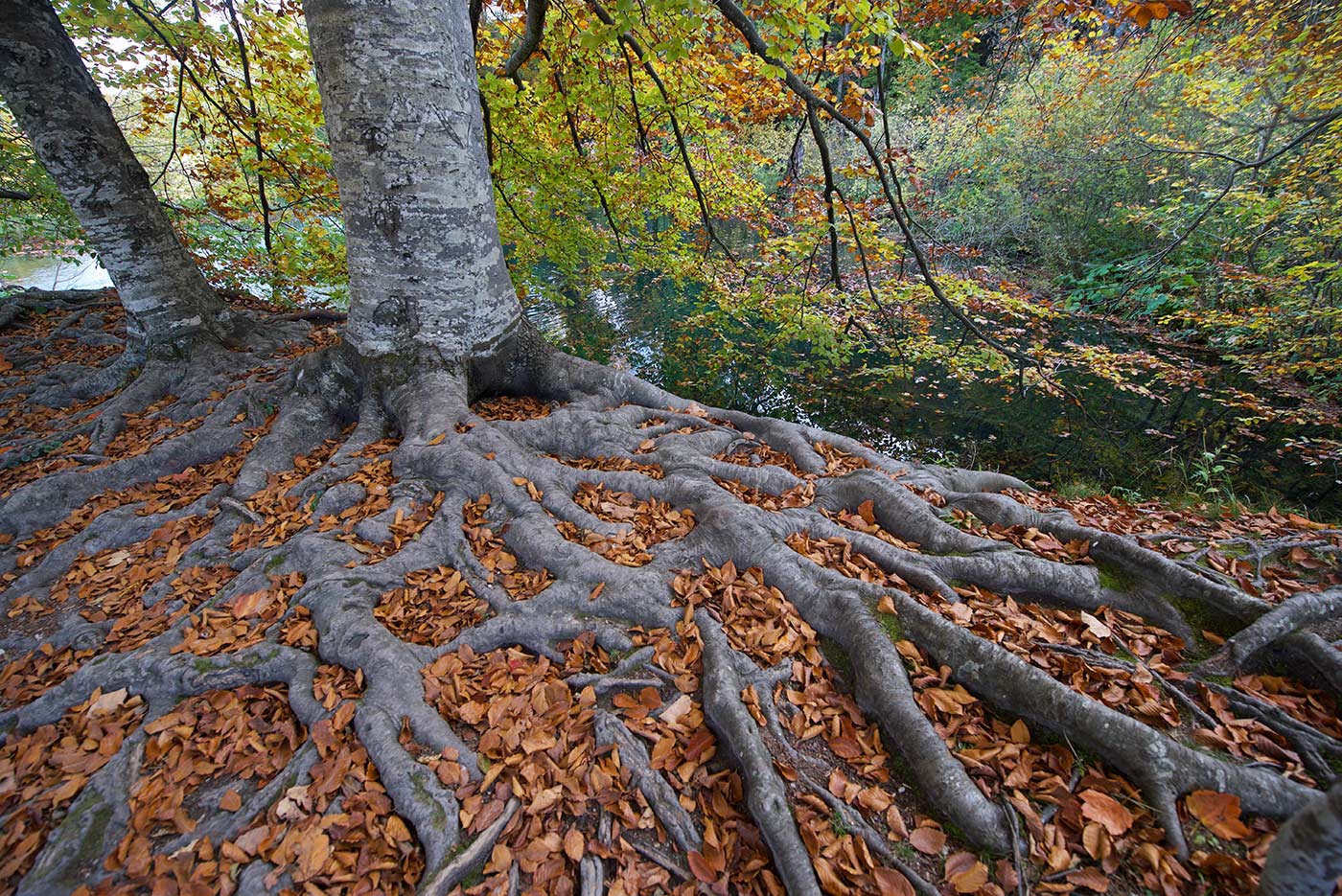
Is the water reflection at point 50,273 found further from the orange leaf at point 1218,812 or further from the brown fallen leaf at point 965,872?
the orange leaf at point 1218,812

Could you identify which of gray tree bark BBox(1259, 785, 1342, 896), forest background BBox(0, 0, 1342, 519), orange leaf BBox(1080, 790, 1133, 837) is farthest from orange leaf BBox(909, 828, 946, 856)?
forest background BBox(0, 0, 1342, 519)

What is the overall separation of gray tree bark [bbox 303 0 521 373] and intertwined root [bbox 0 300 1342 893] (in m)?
1.01

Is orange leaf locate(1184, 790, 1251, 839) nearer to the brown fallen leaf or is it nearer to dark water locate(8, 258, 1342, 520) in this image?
the brown fallen leaf

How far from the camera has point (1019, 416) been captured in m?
9.48

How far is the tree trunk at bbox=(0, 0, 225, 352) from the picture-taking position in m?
4.70

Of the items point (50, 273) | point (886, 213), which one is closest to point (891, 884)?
point (886, 213)

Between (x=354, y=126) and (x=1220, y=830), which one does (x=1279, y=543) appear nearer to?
(x=1220, y=830)

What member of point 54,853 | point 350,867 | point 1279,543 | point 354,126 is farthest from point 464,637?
point 1279,543

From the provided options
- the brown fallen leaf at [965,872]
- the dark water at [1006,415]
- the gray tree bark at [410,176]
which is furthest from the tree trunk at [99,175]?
the brown fallen leaf at [965,872]

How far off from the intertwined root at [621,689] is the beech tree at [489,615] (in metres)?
0.02

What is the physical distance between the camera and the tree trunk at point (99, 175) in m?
4.70

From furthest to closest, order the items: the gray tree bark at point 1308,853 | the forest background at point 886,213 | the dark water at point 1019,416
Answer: the dark water at point 1019,416 < the forest background at point 886,213 < the gray tree bark at point 1308,853

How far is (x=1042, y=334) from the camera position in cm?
1188

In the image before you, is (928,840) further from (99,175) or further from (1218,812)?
(99,175)
